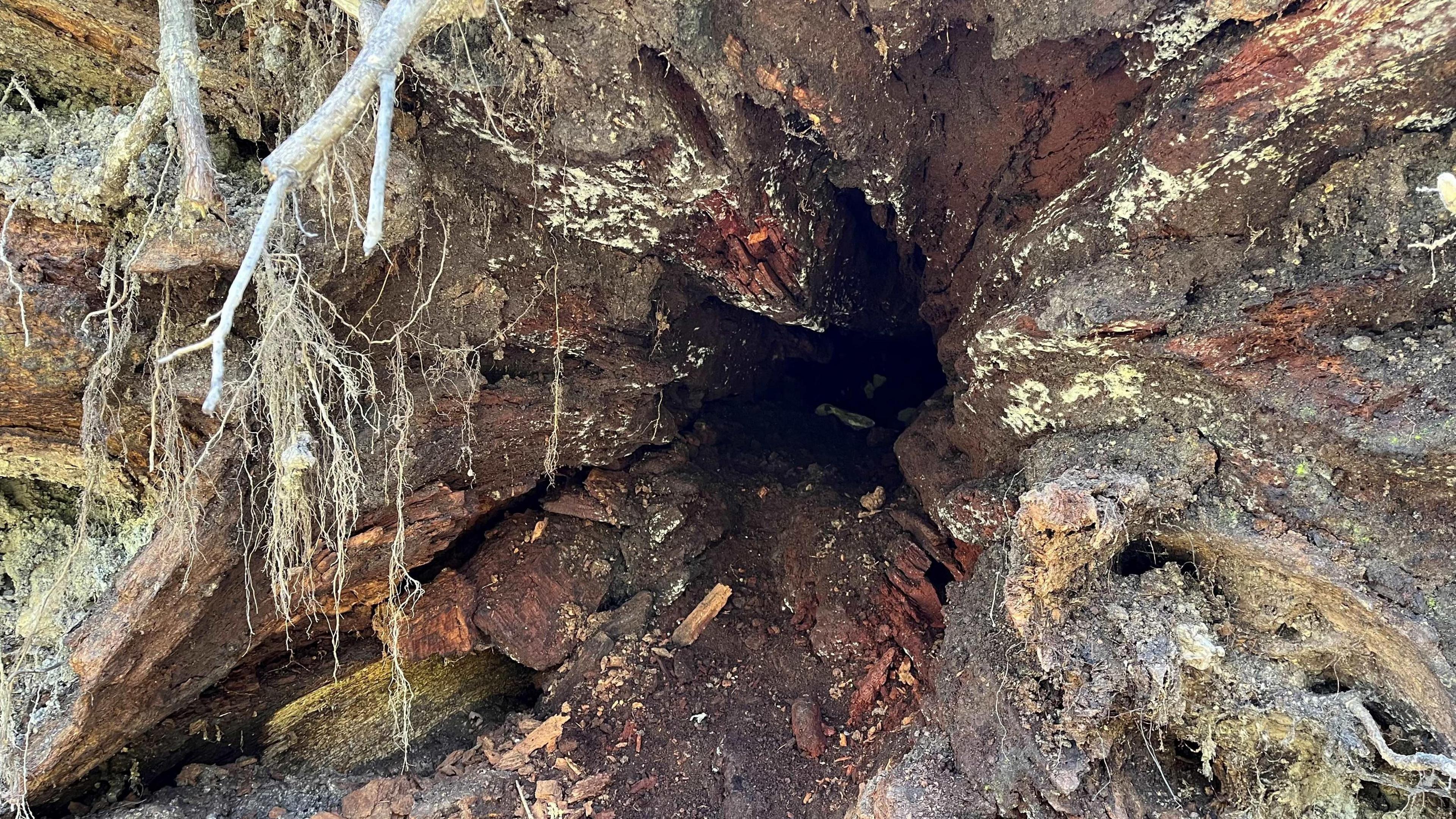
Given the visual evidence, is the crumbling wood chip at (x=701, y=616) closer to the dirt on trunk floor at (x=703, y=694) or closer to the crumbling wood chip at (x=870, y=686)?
the dirt on trunk floor at (x=703, y=694)

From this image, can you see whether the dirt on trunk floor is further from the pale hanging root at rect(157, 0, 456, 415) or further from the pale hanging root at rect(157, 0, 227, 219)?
the pale hanging root at rect(157, 0, 456, 415)

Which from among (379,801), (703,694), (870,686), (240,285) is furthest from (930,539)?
(240,285)

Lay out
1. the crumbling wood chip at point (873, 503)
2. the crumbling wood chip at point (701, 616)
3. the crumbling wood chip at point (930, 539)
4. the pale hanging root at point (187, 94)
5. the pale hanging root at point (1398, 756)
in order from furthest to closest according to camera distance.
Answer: the crumbling wood chip at point (873, 503) → the crumbling wood chip at point (701, 616) → the crumbling wood chip at point (930, 539) → the pale hanging root at point (187, 94) → the pale hanging root at point (1398, 756)

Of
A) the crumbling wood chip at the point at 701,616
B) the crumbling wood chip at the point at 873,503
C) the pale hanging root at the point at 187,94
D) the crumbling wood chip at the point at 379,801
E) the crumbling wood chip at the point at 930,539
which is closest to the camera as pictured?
the pale hanging root at the point at 187,94

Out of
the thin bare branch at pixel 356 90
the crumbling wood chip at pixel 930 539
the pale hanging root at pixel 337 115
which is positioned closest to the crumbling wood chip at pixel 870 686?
the crumbling wood chip at pixel 930 539

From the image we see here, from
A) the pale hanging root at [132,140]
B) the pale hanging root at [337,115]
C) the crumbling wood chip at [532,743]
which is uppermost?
the pale hanging root at [132,140]
